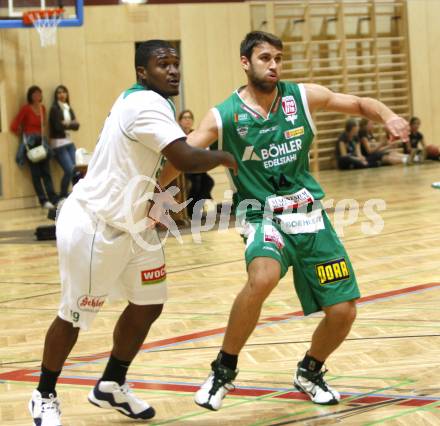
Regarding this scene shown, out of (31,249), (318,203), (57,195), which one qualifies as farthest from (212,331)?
(57,195)

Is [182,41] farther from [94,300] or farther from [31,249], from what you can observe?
[94,300]

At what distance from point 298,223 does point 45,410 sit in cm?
145

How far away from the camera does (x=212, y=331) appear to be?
6.54 m

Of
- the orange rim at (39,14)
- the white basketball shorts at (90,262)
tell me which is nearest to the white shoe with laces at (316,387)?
the white basketball shorts at (90,262)

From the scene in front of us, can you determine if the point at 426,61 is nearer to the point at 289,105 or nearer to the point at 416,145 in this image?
the point at 416,145

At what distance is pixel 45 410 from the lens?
4.42 metres

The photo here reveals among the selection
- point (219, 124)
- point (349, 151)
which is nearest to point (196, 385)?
point (219, 124)

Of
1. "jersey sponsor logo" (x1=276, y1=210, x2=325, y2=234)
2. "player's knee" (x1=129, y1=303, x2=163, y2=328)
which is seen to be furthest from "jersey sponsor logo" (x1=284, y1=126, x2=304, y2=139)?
"player's knee" (x1=129, y1=303, x2=163, y2=328)

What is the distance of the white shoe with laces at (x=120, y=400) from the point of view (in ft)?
15.2

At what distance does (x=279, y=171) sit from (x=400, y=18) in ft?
66.2

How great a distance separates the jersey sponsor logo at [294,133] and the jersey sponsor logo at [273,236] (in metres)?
0.45

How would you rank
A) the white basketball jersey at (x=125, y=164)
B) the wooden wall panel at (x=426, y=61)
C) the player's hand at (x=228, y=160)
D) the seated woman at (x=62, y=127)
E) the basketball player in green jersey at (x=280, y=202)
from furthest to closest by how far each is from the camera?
1. the wooden wall panel at (x=426, y=61)
2. the seated woman at (x=62, y=127)
3. the basketball player in green jersey at (x=280, y=202)
4. the white basketball jersey at (x=125, y=164)
5. the player's hand at (x=228, y=160)

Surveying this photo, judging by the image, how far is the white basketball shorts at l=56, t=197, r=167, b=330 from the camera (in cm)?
438

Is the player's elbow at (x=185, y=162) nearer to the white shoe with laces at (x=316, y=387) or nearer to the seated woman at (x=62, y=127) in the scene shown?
the white shoe with laces at (x=316, y=387)
